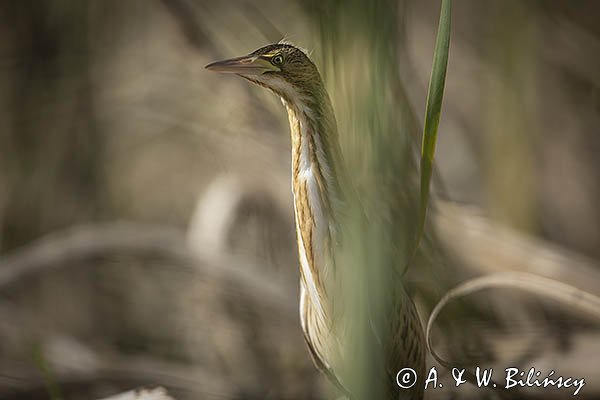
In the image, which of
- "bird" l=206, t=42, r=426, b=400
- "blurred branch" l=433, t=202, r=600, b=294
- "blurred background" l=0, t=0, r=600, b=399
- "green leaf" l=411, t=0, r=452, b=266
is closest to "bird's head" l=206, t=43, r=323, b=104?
"bird" l=206, t=42, r=426, b=400

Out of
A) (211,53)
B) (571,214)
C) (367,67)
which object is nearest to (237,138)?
(211,53)

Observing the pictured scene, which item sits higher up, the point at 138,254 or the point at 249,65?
the point at 138,254

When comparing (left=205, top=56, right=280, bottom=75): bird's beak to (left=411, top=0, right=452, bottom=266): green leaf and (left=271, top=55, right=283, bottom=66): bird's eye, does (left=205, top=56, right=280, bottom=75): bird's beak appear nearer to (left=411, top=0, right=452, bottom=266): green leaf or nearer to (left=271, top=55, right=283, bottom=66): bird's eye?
(left=271, top=55, right=283, bottom=66): bird's eye

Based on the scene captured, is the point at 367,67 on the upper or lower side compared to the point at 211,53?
lower

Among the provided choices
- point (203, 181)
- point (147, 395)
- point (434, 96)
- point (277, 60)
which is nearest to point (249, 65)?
point (277, 60)

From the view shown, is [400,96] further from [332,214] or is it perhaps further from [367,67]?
[332,214]

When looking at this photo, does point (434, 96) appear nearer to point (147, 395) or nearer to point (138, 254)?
point (147, 395)

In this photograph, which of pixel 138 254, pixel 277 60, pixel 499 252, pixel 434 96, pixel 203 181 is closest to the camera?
pixel 434 96
